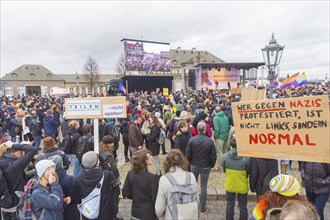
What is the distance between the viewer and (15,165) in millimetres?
3299

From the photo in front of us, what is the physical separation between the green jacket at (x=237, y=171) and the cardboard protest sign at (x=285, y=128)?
62 centimetres

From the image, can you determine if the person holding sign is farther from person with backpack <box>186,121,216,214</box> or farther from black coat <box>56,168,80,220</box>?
black coat <box>56,168,80,220</box>

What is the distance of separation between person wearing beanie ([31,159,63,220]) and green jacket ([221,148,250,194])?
8.31 ft

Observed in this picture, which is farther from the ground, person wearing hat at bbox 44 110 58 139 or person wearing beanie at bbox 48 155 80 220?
person wearing hat at bbox 44 110 58 139

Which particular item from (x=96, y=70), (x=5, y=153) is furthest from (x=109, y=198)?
(x=96, y=70)

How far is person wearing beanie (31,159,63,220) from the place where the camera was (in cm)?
266

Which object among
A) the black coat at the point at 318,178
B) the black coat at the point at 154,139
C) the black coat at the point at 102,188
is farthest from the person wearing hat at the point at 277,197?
the black coat at the point at 154,139

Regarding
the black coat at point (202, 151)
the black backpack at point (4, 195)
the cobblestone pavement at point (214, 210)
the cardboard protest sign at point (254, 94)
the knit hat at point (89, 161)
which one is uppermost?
the cardboard protest sign at point (254, 94)

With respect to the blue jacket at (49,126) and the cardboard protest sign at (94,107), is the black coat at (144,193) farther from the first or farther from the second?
the blue jacket at (49,126)

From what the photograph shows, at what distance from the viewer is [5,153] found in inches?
141

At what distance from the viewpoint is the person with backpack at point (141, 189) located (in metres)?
3.12

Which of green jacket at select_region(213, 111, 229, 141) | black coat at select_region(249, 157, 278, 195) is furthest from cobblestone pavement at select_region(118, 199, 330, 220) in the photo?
green jacket at select_region(213, 111, 229, 141)

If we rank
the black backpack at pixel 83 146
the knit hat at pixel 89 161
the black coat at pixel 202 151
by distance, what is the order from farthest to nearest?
1. the black backpack at pixel 83 146
2. the black coat at pixel 202 151
3. the knit hat at pixel 89 161

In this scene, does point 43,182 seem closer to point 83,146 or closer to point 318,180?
point 83,146
